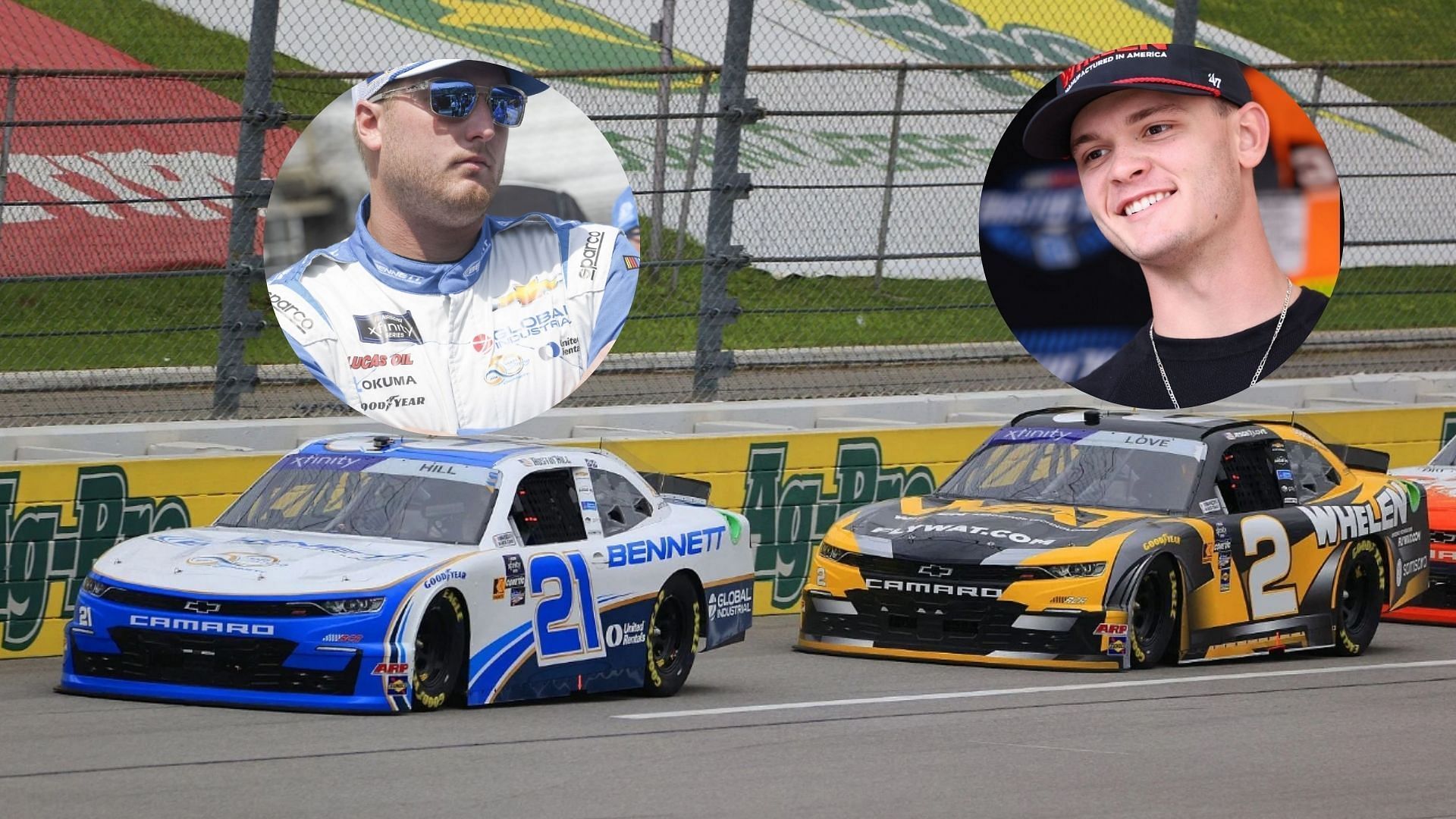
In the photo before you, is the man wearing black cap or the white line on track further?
the white line on track

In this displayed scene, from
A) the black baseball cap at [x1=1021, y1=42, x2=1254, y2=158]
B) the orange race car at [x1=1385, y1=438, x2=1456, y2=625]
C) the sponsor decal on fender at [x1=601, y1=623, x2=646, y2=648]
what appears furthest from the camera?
the orange race car at [x1=1385, y1=438, x2=1456, y2=625]

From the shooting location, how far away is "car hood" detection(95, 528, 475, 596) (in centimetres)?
1019

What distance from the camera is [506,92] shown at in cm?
1080

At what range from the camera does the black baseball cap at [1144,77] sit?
8.95 meters

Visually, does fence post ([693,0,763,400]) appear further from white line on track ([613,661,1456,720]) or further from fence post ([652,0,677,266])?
white line on track ([613,661,1456,720])

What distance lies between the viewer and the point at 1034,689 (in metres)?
12.0

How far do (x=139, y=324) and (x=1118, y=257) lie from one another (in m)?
6.48

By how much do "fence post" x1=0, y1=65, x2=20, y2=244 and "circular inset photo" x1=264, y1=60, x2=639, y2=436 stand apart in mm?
2843

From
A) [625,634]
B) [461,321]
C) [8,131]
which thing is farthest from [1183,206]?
[8,131]

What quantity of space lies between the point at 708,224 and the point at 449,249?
4751 millimetres

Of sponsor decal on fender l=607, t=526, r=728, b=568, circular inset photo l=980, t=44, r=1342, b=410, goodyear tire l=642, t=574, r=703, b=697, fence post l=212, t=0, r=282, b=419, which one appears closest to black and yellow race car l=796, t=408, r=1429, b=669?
sponsor decal on fender l=607, t=526, r=728, b=568

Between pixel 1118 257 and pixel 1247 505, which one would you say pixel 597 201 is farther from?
pixel 1247 505

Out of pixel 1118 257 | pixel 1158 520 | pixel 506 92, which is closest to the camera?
pixel 1118 257

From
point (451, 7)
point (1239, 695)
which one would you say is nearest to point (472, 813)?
point (1239, 695)
